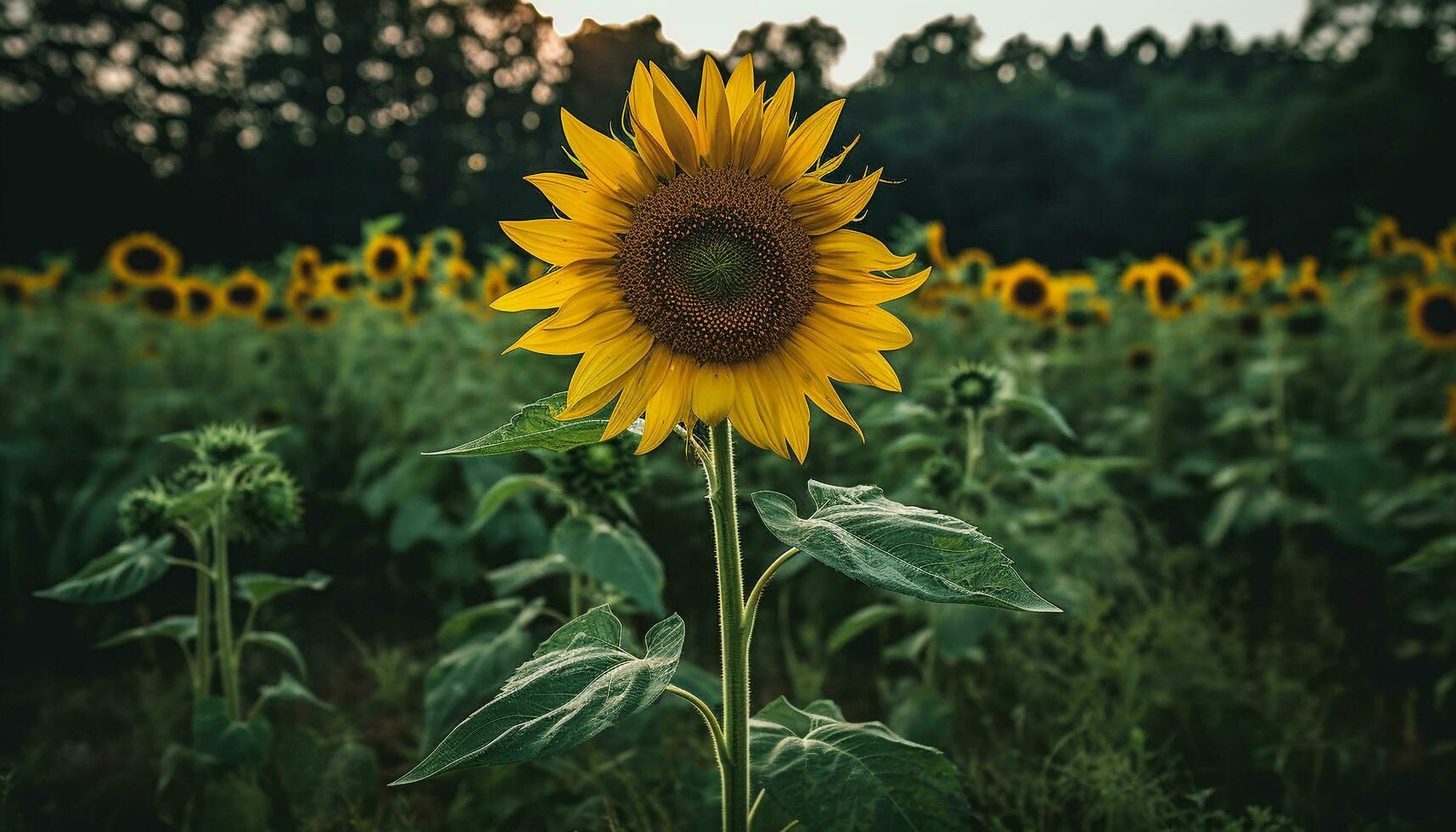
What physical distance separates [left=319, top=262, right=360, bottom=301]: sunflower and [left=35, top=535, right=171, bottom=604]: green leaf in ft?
10.9

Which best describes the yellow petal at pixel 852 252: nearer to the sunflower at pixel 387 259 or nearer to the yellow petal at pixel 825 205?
the yellow petal at pixel 825 205

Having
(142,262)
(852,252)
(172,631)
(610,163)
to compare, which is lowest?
(172,631)

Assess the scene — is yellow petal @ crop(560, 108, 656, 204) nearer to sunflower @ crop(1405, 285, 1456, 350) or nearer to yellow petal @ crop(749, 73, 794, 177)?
yellow petal @ crop(749, 73, 794, 177)

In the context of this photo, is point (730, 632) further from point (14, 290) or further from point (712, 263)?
point (14, 290)

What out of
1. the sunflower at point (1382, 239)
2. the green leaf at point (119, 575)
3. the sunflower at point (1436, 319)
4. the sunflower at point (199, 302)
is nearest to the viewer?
the green leaf at point (119, 575)

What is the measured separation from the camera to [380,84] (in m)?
22.9

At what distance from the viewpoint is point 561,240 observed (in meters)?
1.21

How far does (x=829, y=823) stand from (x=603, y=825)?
82cm

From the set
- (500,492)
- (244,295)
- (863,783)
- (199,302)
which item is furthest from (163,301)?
(863,783)

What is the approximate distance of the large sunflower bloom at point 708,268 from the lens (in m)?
1.20

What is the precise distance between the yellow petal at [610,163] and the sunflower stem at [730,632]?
1.04 ft

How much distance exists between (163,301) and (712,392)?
5280mm

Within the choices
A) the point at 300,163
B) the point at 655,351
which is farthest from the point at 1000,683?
the point at 300,163

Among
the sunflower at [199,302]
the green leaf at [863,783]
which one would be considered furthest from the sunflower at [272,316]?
the green leaf at [863,783]
